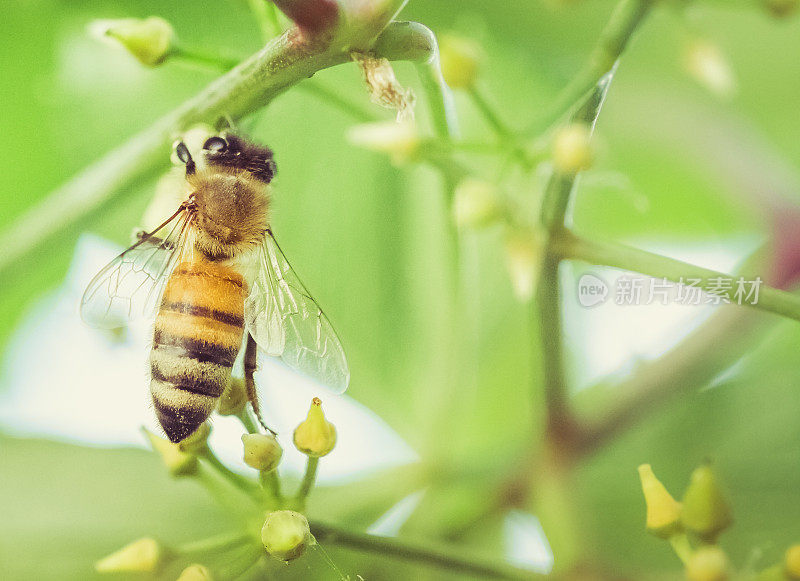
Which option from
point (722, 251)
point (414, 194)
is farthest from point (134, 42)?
point (722, 251)

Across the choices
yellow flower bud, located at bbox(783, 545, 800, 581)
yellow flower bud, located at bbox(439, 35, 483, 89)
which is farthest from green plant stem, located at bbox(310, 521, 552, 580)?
yellow flower bud, located at bbox(439, 35, 483, 89)

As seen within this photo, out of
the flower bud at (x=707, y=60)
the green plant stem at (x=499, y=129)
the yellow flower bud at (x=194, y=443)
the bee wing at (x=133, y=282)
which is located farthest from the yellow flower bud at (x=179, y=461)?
the flower bud at (x=707, y=60)

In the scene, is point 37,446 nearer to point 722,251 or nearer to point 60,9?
point 60,9

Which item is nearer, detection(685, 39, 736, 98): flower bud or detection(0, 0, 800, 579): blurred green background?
detection(685, 39, 736, 98): flower bud

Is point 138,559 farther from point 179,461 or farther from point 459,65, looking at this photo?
point 459,65

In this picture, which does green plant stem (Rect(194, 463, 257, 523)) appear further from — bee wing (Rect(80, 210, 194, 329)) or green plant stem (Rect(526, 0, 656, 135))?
green plant stem (Rect(526, 0, 656, 135))

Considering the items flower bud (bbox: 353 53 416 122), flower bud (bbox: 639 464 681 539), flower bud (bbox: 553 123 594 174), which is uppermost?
flower bud (bbox: 353 53 416 122)

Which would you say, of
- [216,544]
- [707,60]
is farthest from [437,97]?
[216,544]
